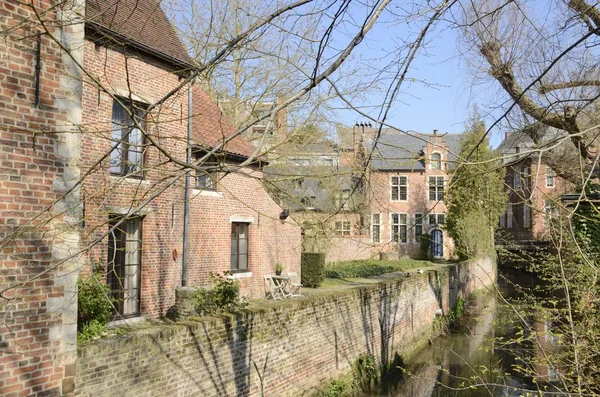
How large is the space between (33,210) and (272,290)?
9510 mm

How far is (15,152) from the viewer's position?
15.0ft

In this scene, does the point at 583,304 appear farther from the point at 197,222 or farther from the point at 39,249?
the point at 197,222

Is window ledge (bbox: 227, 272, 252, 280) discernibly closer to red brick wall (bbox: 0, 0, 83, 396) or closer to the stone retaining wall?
the stone retaining wall

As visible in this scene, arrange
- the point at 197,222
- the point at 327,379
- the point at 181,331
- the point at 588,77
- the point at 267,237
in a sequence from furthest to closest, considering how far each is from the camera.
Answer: the point at 267,237
the point at 197,222
the point at 327,379
the point at 181,331
the point at 588,77

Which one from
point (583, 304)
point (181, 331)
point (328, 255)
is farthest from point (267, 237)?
point (328, 255)

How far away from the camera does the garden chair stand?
1373cm

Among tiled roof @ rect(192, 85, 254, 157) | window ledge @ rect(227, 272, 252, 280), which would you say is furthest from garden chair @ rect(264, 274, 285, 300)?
tiled roof @ rect(192, 85, 254, 157)

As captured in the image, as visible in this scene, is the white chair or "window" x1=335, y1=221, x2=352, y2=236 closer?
Result: "window" x1=335, y1=221, x2=352, y2=236

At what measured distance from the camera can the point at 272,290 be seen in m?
13.8

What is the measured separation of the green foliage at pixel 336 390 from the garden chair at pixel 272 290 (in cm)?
351

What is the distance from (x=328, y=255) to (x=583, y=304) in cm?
1919

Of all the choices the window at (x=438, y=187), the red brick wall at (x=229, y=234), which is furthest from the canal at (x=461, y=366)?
the red brick wall at (x=229, y=234)

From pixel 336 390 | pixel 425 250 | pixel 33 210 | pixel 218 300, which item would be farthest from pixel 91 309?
pixel 425 250

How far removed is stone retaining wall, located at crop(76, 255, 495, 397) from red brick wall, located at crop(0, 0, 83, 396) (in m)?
0.79
